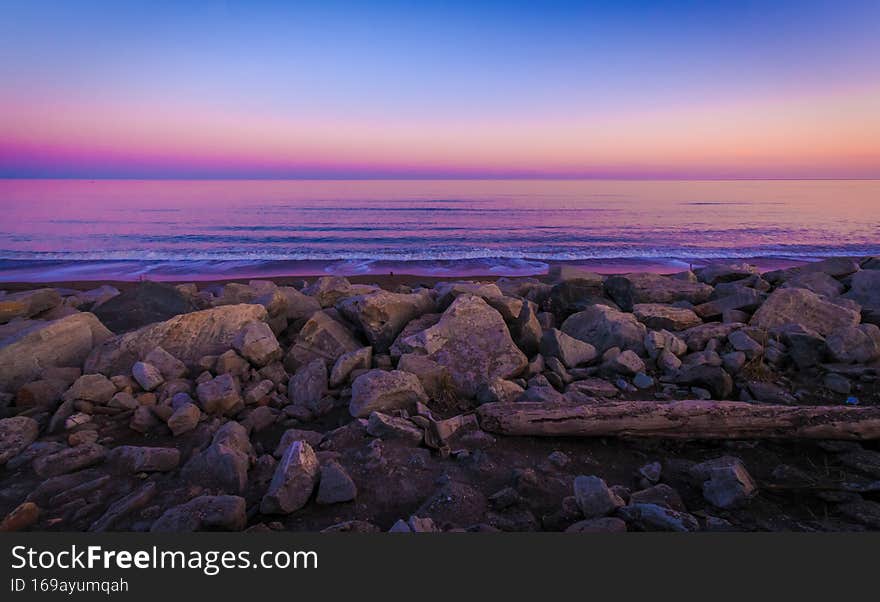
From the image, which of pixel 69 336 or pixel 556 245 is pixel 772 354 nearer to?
pixel 69 336

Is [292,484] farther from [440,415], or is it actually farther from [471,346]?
[471,346]

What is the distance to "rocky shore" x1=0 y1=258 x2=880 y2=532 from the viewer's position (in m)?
3.01

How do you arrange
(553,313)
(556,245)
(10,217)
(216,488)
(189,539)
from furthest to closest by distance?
(10,217) < (556,245) < (553,313) < (216,488) < (189,539)

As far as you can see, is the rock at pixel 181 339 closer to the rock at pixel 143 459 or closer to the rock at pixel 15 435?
the rock at pixel 15 435

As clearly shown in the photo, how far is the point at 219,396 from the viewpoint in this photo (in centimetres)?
430

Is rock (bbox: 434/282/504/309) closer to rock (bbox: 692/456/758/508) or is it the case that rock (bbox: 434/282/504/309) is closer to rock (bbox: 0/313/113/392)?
rock (bbox: 692/456/758/508)

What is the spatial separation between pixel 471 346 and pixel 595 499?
246 cm

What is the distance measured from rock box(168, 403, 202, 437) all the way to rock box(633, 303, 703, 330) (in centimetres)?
524

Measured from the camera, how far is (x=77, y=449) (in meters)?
3.62

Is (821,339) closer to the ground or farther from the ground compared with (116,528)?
farther from the ground

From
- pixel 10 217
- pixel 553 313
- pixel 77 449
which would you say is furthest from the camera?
pixel 10 217

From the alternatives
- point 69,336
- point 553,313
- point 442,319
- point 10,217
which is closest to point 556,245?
point 553,313

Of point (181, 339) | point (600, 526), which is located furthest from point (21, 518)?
point (600, 526)

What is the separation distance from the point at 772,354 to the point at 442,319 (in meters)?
3.71
